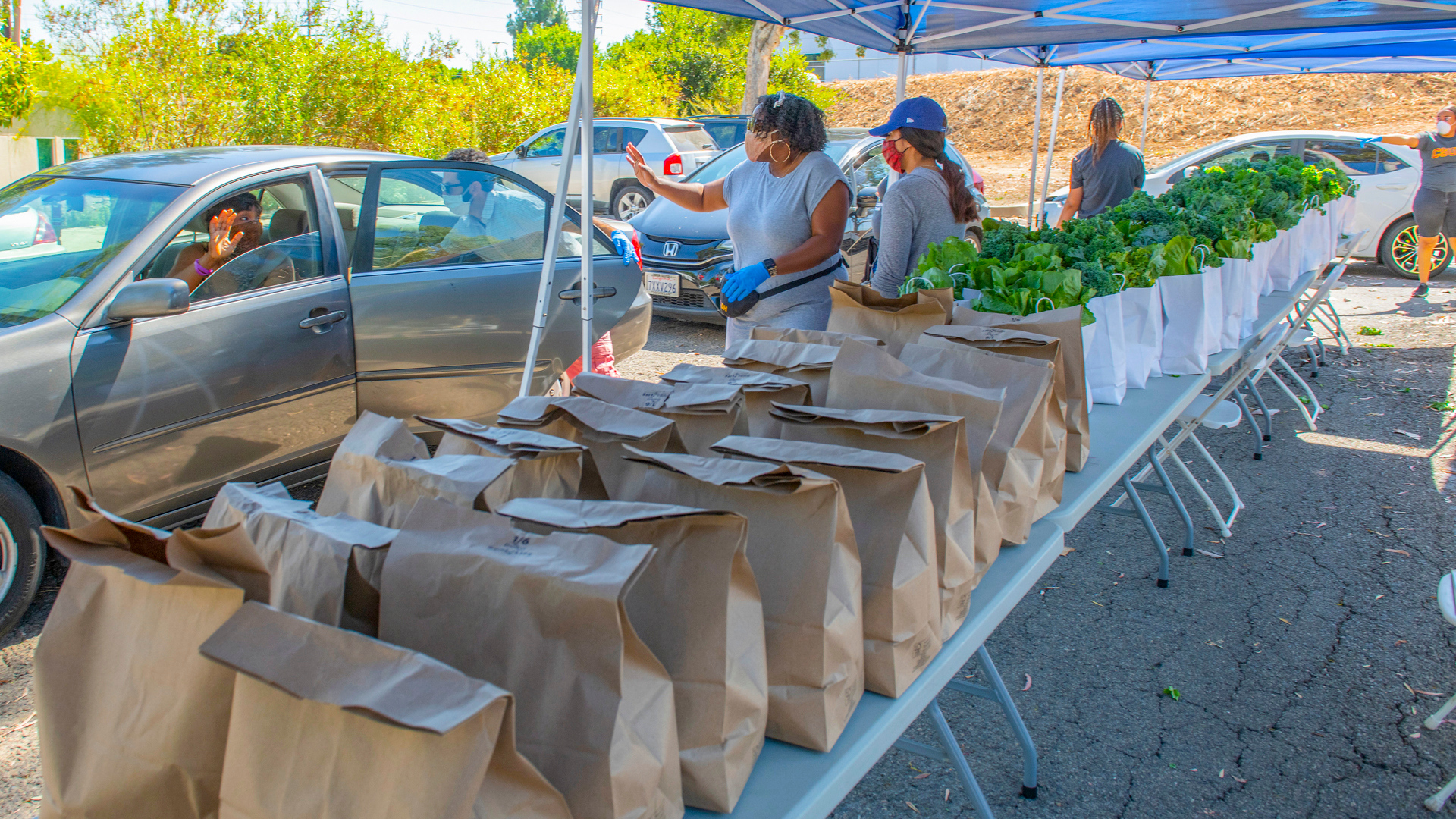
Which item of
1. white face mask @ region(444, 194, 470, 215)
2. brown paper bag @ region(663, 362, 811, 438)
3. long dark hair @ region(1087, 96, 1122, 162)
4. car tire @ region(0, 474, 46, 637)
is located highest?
long dark hair @ region(1087, 96, 1122, 162)

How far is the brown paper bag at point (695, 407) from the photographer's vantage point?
5.01 feet

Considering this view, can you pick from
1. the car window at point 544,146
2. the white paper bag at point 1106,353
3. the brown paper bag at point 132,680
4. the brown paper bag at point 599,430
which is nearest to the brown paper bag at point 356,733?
the brown paper bag at point 132,680

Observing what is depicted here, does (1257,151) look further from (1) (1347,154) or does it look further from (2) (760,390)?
(2) (760,390)

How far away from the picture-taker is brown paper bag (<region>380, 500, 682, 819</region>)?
0.91 meters

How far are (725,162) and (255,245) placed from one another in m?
5.21

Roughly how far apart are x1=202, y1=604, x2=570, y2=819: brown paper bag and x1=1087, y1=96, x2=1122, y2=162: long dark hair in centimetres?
591

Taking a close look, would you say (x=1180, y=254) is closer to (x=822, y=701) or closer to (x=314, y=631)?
(x=822, y=701)

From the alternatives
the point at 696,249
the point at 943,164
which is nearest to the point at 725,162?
A: the point at 696,249

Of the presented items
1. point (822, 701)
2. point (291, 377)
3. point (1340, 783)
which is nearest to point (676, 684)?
point (822, 701)

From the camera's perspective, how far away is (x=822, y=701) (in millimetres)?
1152

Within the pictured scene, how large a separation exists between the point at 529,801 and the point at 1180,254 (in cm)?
286

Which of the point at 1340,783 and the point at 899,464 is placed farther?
the point at 1340,783

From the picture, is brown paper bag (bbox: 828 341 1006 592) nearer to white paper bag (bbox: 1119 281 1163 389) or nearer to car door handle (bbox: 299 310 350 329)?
white paper bag (bbox: 1119 281 1163 389)

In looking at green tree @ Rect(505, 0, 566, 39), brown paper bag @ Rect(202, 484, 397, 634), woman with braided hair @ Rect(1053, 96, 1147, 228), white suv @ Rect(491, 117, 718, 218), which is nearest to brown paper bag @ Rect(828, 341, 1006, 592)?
brown paper bag @ Rect(202, 484, 397, 634)
